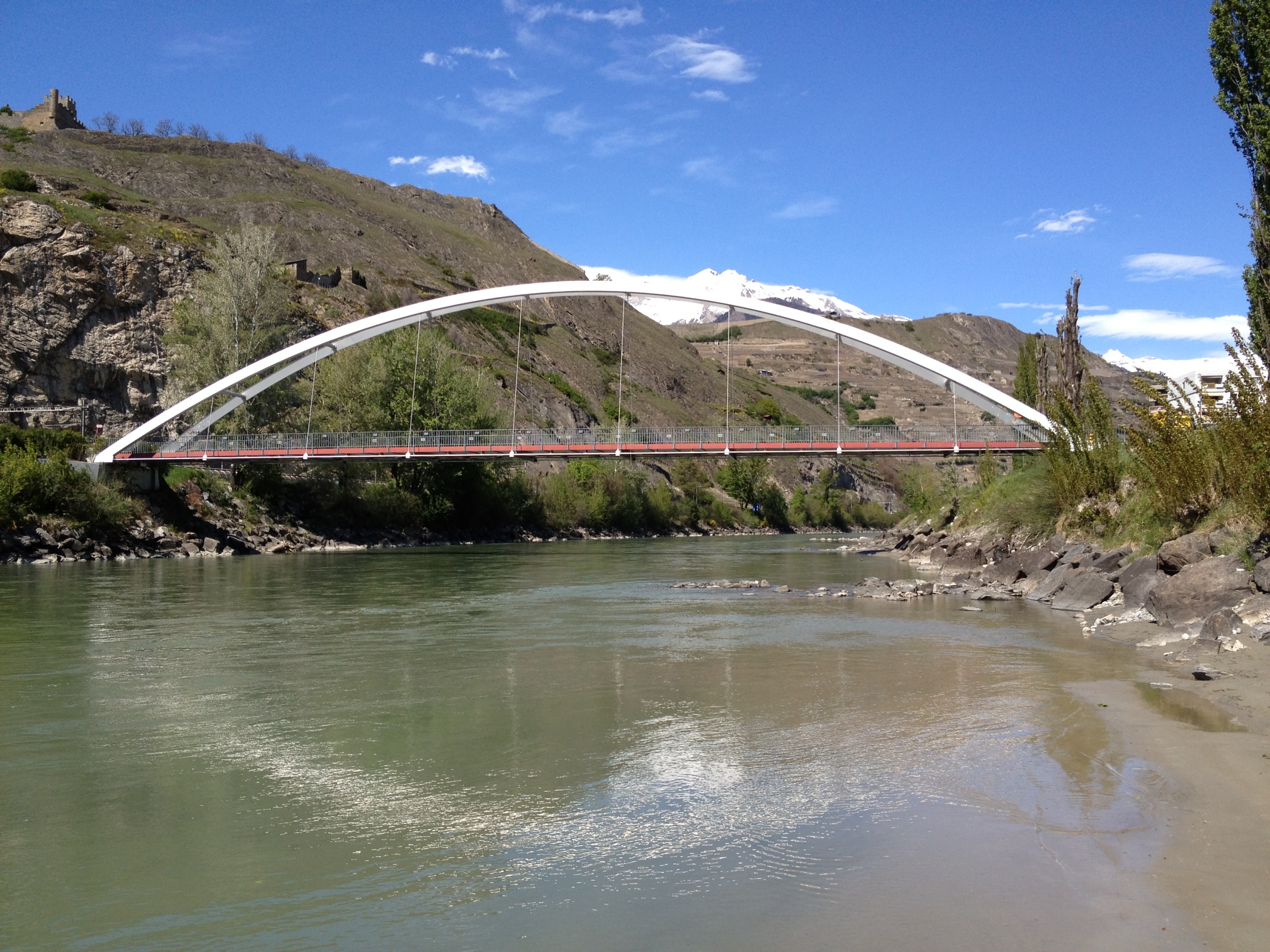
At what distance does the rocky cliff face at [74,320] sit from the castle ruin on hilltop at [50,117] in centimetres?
6241

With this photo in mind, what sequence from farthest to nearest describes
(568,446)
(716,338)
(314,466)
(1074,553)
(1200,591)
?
(716,338) → (314,466) → (568,446) → (1074,553) → (1200,591)

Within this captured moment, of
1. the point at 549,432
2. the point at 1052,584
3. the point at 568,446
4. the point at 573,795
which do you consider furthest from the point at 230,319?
the point at 573,795

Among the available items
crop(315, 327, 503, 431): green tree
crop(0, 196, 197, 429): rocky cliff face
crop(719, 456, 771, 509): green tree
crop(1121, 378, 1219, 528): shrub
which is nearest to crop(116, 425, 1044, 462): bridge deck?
crop(315, 327, 503, 431): green tree

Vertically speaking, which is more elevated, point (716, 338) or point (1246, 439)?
point (716, 338)

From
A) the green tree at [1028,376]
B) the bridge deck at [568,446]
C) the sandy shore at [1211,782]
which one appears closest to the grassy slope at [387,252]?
the bridge deck at [568,446]

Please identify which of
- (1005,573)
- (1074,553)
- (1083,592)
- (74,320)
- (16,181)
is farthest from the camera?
(16,181)

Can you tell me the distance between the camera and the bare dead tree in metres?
25.0

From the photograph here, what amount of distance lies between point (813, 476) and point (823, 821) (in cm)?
8737

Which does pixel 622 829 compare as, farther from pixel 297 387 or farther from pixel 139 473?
pixel 297 387

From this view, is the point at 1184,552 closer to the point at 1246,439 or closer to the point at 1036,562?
the point at 1246,439

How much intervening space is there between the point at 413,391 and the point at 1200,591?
3391 cm

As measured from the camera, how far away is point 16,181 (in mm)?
52750

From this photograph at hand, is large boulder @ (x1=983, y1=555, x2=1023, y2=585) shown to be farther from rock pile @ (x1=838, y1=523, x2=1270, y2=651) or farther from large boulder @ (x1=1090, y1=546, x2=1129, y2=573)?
large boulder @ (x1=1090, y1=546, x2=1129, y2=573)

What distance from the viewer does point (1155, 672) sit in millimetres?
9148
